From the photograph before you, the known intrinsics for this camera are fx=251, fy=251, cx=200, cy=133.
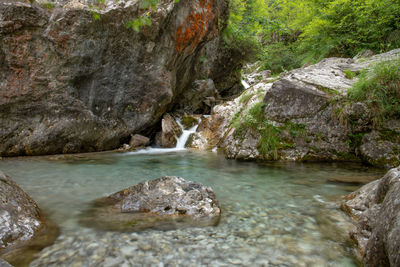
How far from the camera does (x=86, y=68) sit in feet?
26.5

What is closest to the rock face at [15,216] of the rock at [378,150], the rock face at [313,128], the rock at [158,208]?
the rock at [158,208]

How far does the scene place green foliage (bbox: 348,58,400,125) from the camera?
6043 millimetres

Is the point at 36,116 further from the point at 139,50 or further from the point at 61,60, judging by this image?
the point at 139,50

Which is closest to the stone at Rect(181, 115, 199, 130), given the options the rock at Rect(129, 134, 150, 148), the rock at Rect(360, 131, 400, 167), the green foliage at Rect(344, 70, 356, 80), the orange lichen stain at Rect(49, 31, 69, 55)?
the rock at Rect(129, 134, 150, 148)

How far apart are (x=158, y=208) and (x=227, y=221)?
0.88 m

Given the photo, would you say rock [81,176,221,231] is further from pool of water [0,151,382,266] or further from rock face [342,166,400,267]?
rock face [342,166,400,267]

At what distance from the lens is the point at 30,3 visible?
7.06 meters

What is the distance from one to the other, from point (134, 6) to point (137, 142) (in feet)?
15.6

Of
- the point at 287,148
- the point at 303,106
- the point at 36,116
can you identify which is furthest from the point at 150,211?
the point at 36,116

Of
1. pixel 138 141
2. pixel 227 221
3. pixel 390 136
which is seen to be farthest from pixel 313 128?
pixel 138 141

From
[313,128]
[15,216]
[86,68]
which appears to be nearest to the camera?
[15,216]

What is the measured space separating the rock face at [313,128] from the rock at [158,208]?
401 centimetres

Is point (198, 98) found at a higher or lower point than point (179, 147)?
higher

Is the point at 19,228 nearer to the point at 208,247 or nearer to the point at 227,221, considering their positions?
the point at 208,247
